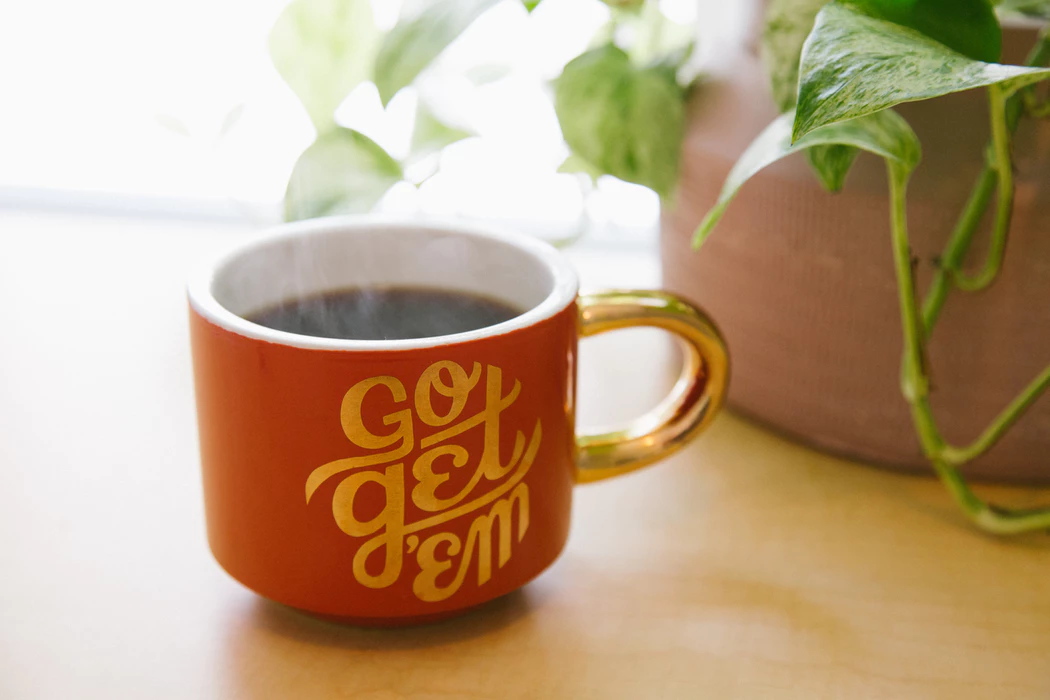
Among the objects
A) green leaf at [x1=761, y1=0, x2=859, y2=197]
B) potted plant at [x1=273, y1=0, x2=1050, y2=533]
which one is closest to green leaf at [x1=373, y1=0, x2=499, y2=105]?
potted plant at [x1=273, y1=0, x2=1050, y2=533]

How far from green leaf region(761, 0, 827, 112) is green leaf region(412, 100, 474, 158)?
200 mm

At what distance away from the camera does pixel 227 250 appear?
38 cm

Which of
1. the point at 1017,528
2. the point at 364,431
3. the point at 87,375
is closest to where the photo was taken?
the point at 364,431

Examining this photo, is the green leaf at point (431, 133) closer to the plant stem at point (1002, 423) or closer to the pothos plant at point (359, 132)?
the pothos plant at point (359, 132)

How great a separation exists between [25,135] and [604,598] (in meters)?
0.69

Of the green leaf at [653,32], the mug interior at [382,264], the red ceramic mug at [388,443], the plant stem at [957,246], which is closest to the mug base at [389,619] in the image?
the red ceramic mug at [388,443]

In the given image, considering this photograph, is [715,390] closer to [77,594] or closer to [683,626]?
[683,626]

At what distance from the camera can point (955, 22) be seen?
31 cm

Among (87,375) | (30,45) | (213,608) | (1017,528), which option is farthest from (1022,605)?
(30,45)

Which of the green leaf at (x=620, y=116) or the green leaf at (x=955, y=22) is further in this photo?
the green leaf at (x=620, y=116)

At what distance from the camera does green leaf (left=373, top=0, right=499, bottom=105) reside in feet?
1.40

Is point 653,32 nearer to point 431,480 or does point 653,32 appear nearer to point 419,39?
point 419,39

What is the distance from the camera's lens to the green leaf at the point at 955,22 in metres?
0.30

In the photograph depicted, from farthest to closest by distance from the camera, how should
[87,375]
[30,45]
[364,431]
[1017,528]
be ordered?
[30,45], [87,375], [1017,528], [364,431]
